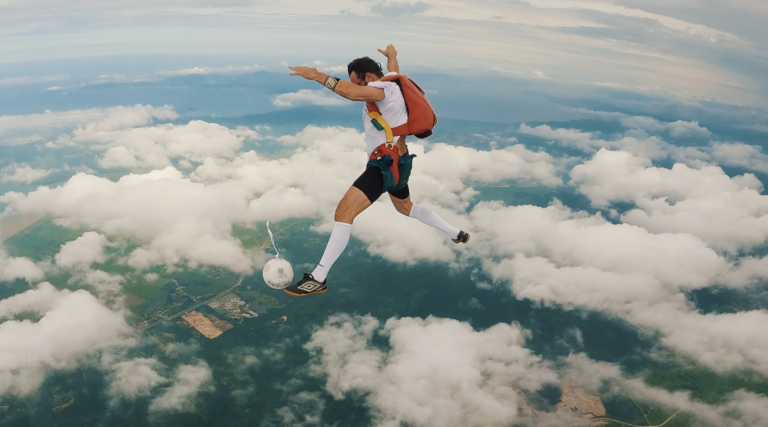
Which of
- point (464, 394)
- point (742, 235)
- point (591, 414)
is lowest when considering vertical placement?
point (464, 394)

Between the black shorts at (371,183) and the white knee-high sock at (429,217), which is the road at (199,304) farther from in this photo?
the black shorts at (371,183)

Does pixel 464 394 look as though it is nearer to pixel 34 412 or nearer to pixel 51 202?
pixel 34 412

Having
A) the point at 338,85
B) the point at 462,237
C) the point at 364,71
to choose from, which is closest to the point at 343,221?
the point at 338,85

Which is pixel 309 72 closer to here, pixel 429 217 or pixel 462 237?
pixel 429 217

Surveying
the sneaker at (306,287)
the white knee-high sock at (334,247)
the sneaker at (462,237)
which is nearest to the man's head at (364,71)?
the white knee-high sock at (334,247)

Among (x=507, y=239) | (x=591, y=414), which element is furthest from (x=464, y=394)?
(x=507, y=239)
